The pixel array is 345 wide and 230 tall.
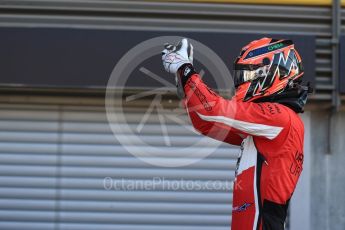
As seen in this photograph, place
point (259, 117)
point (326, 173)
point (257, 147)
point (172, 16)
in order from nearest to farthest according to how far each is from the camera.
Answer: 1. point (259, 117)
2. point (257, 147)
3. point (172, 16)
4. point (326, 173)

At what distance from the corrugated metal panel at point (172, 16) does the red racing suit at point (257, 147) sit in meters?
2.91

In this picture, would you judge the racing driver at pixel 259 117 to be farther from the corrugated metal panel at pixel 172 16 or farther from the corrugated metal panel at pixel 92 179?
the corrugated metal panel at pixel 92 179

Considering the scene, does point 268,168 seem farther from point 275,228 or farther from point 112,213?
point 112,213

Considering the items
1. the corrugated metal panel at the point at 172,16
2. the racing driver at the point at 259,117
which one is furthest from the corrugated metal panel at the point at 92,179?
the racing driver at the point at 259,117

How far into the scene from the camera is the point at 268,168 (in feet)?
9.05

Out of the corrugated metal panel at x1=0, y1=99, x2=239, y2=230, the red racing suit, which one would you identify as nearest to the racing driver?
the red racing suit

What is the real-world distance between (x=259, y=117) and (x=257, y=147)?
0.20 meters

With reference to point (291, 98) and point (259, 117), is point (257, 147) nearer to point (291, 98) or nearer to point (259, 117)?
point (259, 117)

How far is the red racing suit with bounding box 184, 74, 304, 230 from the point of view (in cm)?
266

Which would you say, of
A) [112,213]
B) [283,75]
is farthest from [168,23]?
[283,75]

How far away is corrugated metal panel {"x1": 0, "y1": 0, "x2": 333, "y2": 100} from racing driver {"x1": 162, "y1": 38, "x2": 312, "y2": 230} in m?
2.79

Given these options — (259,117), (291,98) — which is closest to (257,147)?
(259,117)

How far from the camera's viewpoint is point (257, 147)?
2803mm

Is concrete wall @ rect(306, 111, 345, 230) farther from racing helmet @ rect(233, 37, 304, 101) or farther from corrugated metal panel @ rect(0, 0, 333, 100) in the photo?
racing helmet @ rect(233, 37, 304, 101)
